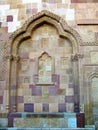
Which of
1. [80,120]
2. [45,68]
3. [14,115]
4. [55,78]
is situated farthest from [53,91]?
[14,115]

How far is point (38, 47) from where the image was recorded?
388 inches

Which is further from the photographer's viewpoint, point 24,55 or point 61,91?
point 24,55

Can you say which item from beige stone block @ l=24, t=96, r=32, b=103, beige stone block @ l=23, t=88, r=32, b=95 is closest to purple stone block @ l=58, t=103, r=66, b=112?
beige stone block @ l=24, t=96, r=32, b=103

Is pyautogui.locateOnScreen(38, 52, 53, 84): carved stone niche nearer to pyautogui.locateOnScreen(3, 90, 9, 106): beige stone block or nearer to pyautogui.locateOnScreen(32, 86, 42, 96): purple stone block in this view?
pyautogui.locateOnScreen(32, 86, 42, 96): purple stone block

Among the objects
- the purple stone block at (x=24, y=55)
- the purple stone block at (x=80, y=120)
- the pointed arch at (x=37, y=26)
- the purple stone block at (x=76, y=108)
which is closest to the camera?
the purple stone block at (x=80, y=120)

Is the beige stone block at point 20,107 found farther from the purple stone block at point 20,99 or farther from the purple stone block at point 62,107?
the purple stone block at point 62,107

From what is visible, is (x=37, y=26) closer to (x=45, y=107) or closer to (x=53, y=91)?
(x=53, y=91)

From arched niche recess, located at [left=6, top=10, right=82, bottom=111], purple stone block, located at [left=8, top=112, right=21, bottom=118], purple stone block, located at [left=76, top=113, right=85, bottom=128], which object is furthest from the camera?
arched niche recess, located at [left=6, top=10, right=82, bottom=111]

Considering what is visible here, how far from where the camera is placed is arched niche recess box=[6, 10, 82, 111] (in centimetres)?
955

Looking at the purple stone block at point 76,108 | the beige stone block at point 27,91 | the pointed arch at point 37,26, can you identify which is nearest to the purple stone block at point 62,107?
the purple stone block at point 76,108

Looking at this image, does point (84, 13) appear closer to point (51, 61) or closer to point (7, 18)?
point (51, 61)

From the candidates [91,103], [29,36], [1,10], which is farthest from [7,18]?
[91,103]

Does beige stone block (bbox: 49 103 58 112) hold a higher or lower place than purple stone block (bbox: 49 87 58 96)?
lower

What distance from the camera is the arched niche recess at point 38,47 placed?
31.3ft
